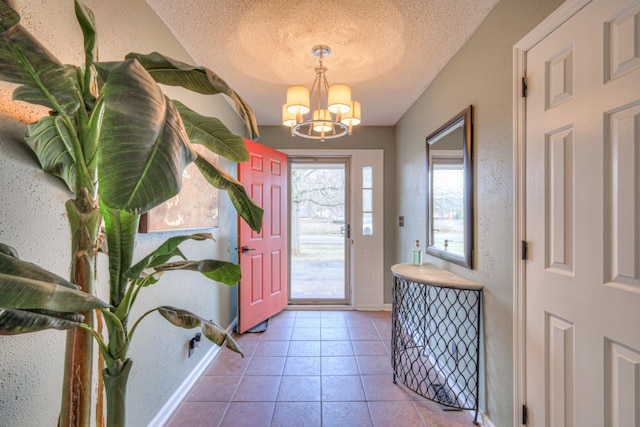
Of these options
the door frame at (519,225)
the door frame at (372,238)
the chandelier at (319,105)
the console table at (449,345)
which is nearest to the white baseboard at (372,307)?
the door frame at (372,238)

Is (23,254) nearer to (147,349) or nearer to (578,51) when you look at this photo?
(147,349)

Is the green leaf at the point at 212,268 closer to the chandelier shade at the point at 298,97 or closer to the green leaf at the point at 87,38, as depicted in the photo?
the green leaf at the point at 87,38

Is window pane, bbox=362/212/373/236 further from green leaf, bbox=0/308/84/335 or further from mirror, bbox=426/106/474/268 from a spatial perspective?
green leaf, bbox=0/308/84/335

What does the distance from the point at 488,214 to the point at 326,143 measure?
7.83 ft

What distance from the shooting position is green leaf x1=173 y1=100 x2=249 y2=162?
936 mm

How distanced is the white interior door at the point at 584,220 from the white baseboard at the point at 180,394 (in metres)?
2.00

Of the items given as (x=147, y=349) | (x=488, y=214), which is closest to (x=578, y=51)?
(x=488, y=214)

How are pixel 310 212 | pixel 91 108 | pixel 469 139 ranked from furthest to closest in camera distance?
Result: pixel 310 212 < pixel 469 139 < pixel 91 108

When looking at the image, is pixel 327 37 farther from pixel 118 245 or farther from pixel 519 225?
pixel 118 245

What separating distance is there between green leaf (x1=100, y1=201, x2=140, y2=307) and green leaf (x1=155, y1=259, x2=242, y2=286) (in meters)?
0.14

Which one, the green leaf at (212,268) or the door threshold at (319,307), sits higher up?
the green leaf at (212,268)

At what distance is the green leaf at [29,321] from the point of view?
56cm

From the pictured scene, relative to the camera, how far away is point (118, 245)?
81 cm

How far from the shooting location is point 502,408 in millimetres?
1495
